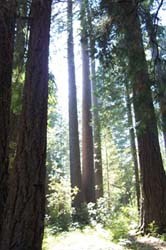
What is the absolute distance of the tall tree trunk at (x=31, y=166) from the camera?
13.1 feet

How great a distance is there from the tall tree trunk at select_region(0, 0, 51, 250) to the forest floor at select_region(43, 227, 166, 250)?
3682mm

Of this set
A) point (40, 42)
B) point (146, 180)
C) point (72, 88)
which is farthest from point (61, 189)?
point (40, 42)

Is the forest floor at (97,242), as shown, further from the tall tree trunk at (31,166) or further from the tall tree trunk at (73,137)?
the tall tree trunk at (31,166)

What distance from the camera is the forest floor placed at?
7425 millimetres

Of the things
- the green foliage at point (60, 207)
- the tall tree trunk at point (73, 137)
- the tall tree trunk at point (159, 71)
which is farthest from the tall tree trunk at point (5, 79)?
the tall tree trunk at point (73, 137)

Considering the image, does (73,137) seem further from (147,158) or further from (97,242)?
(97,242)

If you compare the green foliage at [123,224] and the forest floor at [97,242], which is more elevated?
the green foliage at [123,224]

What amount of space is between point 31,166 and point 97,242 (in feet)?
15.4

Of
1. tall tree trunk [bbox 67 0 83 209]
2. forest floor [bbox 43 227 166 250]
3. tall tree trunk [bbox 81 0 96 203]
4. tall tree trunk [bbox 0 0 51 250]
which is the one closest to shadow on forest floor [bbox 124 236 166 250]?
forest floor [bbox 43 227 166 250]

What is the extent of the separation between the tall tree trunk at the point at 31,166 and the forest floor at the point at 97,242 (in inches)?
145

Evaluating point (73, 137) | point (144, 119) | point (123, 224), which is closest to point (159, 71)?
point (144, 119)

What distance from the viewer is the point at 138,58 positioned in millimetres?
7105

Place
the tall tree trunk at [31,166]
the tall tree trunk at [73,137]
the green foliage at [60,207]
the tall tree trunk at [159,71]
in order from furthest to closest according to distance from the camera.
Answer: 1. the tall tree trunk at [73,137]
2. the green foliage at [60,207]
3. the tall tree trunk at [159,71]
4. the tall tree trunk at [31,166]

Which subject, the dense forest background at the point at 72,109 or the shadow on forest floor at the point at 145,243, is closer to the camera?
Answer: the dense forest background at the point at 72,109
